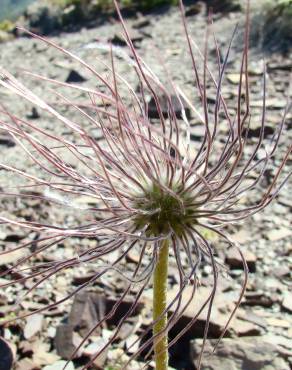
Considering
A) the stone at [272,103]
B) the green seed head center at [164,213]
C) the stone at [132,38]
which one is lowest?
the stone at [272,103]

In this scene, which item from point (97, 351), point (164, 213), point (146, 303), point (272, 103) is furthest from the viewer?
point (272, 103)

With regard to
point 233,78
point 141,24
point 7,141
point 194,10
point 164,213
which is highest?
point 194,10

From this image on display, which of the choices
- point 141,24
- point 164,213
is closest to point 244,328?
point 164,213

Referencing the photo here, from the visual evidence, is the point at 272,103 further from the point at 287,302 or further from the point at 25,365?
the point at 25,365

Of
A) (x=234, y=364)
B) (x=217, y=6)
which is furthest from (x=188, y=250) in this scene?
(x=217, y=6)

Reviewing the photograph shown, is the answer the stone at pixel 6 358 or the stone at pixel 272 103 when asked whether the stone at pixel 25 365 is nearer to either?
the stone at pixel 6 358

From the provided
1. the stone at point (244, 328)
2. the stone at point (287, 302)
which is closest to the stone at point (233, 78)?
the stone at point (287, 302)

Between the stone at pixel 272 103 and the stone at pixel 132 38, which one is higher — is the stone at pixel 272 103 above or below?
below

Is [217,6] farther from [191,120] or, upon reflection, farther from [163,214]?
[163,214]
